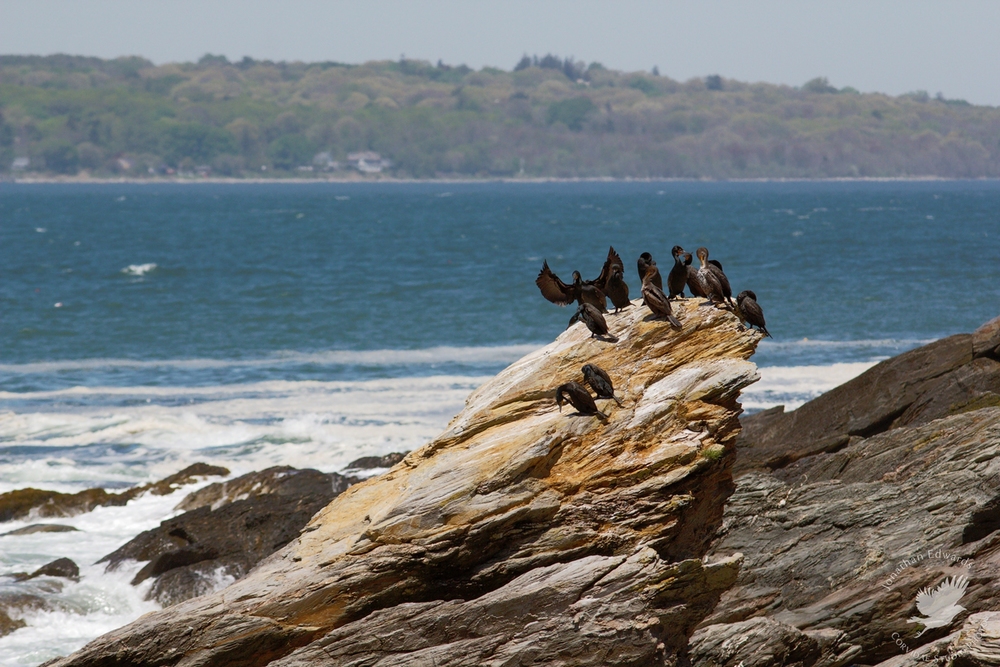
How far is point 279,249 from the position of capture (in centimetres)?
10381

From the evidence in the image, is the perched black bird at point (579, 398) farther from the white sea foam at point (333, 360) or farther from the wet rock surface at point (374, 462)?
the white sea foam at point (333, 360)

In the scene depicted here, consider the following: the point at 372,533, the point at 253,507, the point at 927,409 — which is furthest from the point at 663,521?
the point at 253,507

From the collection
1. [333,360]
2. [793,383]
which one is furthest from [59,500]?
[793,383]

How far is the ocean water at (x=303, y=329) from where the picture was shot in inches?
1173

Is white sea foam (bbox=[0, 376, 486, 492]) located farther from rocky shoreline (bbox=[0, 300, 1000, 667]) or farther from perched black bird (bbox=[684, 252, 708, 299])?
perched black bird (bbox=[684, 252, 708, 299])

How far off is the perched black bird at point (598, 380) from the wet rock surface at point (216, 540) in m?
9.17

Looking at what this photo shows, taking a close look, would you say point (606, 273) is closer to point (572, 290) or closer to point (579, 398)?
point (572, 290)

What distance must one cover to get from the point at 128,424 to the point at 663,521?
966 inches

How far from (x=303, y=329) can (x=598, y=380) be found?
45359 mm

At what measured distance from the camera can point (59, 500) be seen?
83.8 ft

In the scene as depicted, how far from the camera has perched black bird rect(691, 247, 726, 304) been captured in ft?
46.6

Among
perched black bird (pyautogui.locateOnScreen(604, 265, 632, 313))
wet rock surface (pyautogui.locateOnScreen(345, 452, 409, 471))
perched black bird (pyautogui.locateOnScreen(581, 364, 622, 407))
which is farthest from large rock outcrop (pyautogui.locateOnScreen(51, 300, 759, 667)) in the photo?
→ wet rock surface (pyautogui.locateOnScreen(345, 452, 409, 471))

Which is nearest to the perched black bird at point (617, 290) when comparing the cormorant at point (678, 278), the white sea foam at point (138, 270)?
the cormorant at point (678, 278)
